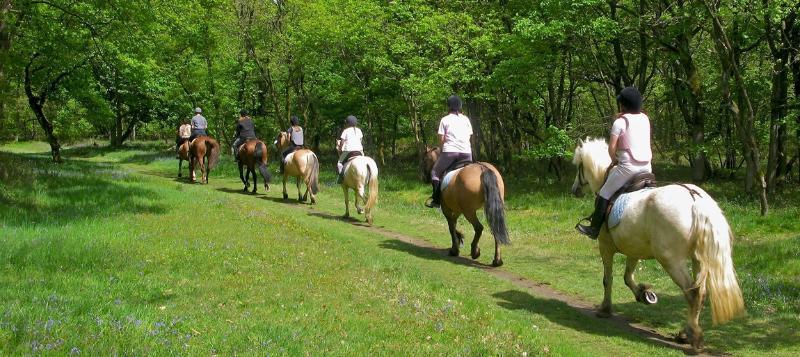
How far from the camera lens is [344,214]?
701 inches

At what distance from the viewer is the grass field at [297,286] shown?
5598 millimetres

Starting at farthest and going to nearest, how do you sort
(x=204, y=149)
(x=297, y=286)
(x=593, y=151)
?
(x=204, y=149) → (x=593, y=151) → (x=297, y=286)

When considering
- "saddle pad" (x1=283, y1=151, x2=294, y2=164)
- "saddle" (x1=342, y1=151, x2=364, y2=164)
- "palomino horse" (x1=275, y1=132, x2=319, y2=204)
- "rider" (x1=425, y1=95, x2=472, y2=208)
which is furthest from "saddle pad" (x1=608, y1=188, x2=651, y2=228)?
"saddle pad" (x1=283, y1=151, x2=294, y2=164)

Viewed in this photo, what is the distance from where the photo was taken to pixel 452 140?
1220 centimetres

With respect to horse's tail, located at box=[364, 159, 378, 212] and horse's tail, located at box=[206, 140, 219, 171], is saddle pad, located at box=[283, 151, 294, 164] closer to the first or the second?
horse's tail, located at box=[364, 159, 378, 212]

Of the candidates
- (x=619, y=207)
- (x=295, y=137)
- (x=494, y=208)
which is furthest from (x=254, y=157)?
(x=619, y=207)

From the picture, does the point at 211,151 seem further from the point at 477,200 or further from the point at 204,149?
the point at 477,200

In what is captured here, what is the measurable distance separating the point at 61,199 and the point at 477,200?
9.41 meters

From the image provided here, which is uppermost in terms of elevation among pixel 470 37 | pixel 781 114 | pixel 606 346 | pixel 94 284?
pixel 470 37

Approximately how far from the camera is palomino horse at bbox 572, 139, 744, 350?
6.57 m

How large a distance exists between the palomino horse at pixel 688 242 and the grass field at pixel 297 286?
680 mm

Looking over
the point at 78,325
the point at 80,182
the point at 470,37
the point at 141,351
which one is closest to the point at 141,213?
the point at 80,182

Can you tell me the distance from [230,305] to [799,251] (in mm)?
10092

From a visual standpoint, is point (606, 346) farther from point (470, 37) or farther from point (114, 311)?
point (470, 37)
